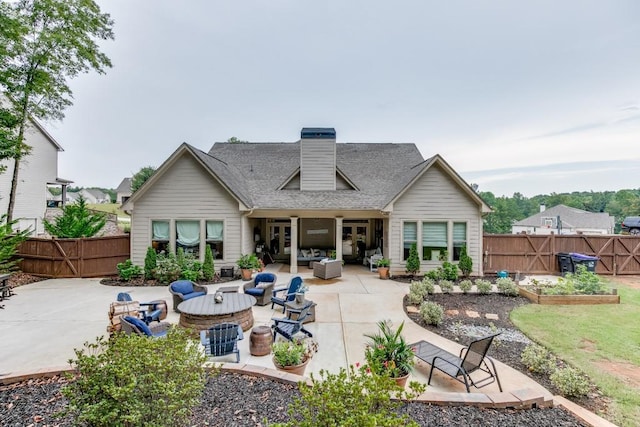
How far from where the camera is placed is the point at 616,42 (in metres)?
11.8

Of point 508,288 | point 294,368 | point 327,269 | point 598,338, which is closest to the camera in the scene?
point 294,368

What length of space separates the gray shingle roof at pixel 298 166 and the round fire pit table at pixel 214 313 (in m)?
6.37

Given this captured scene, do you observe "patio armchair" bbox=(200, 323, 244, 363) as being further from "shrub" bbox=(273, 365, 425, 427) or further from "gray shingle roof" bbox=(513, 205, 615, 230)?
"gray shingle roof" bbox=(513, 205, 615, 230)

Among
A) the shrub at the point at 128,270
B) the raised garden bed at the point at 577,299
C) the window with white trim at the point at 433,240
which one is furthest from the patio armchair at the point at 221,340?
the window with white trim at the point at 433,240

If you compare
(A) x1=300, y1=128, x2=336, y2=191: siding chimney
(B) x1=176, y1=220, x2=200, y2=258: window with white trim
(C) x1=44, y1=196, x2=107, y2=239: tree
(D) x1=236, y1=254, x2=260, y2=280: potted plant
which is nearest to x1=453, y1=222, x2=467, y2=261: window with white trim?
(A) x1=300, y1=128, x2=336, y2=191: siding chimney

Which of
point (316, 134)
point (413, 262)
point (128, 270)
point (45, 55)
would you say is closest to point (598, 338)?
point (413, 262)

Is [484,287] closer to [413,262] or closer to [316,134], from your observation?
[413,262]

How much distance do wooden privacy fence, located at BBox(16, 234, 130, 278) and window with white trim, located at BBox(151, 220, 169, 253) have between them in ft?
4.90

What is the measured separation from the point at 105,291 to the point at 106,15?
13.6m

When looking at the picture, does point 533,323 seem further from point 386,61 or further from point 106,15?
point 106,15

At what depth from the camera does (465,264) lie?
1241 cm

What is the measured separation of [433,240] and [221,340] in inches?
414

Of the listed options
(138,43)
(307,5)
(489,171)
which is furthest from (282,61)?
(489,171)

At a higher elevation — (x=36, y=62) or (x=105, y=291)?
(x=36, y=62)
